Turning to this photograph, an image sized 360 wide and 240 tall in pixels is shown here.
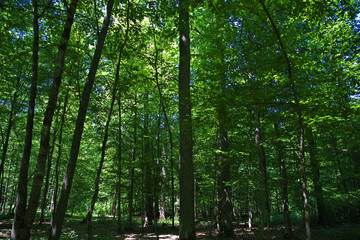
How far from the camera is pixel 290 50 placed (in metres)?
6.56

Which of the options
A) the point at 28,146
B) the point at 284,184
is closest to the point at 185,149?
the point at 28,146

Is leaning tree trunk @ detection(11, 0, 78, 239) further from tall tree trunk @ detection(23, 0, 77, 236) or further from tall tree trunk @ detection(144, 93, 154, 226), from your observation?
tall tree trunk @ detection(144, 93, 154, 226)

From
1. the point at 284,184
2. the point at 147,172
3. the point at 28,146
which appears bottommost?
the point at 284,184

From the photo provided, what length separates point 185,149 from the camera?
19.1 feet

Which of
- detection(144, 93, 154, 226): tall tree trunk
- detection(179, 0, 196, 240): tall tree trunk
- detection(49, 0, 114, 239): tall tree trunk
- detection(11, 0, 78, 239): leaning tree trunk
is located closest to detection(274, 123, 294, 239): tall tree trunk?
detection(179, 0, 196, 240): tall tree trunk

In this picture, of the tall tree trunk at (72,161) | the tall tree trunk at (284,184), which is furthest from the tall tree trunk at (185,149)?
the tall tree trunk at (284,184)

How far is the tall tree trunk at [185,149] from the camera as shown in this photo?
17.1 ft

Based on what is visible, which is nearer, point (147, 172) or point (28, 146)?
point (28, 146)

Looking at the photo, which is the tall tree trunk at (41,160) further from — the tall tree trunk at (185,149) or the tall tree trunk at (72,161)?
the tall tree trunk at (185,149)

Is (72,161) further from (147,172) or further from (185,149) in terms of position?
(147,172)

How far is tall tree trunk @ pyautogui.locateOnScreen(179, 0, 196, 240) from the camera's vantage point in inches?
206

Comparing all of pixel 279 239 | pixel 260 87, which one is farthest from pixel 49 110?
pixel 279 239

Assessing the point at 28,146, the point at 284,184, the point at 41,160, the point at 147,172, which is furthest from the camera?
the point at 147,172

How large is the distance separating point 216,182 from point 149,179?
3428 mm
